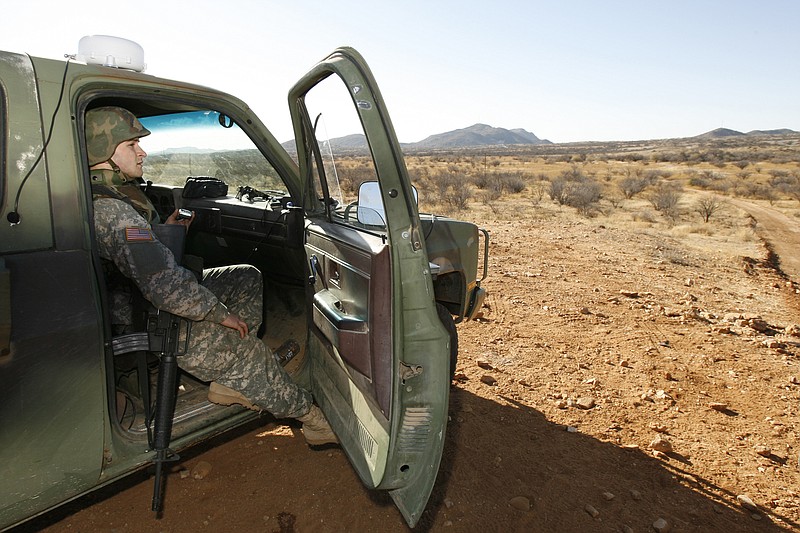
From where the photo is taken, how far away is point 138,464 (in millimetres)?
2412

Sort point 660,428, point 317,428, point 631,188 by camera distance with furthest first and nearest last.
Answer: point 631,188
point 660,428
point 317,428

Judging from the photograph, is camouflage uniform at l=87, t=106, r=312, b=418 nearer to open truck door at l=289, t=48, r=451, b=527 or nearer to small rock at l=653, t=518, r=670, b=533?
open truck door at l=289, t=48, r=451, b=527

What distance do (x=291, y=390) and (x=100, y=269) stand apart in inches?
47.3

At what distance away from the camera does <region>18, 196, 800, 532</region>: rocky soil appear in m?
2.89

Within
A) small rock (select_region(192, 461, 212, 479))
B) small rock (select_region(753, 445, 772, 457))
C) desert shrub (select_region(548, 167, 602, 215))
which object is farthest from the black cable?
desert shrub (select_region(548, 167, 602, 215))

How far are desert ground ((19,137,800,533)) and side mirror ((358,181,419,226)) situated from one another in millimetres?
1615

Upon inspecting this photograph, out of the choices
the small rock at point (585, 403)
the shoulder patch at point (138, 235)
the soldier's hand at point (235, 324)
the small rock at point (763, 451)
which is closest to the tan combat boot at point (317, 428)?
the soldier's hand at point (235, 324)

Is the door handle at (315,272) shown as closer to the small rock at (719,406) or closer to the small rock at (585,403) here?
the small rock at (585,403)

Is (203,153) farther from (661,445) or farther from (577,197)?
(577,197)

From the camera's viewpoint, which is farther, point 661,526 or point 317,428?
point 317,428

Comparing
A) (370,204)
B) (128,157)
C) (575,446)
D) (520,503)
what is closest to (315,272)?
(370,204)

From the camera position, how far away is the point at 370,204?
2.50 meters

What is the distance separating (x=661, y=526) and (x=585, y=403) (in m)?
1.32

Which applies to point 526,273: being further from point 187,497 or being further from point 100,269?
point 100,269
